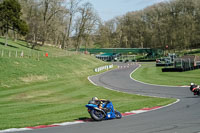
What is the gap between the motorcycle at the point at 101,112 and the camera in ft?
43.2

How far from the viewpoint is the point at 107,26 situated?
15312 cm

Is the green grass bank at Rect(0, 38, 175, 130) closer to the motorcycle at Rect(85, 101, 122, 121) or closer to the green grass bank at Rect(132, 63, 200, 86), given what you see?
the green grass bank at Rect(132, 63, 200, 86)

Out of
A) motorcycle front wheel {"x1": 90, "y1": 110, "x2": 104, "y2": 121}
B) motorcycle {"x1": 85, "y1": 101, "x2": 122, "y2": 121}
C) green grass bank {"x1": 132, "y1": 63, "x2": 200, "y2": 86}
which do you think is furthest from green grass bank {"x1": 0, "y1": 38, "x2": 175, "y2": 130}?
motorcycle front wheel {"x1": 90, "y1": 110, "x2": 104, "y2": 121}

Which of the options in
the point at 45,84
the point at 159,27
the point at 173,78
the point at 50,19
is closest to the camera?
the point at 45,84

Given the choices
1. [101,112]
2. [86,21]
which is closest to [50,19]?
[86,21]

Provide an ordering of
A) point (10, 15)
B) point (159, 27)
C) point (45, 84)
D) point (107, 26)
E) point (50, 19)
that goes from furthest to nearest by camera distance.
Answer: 1. point (107, 26)
2. point (159, 27)
3. point (50, 19)
4. point (10, 15)
5. point (45, 84)

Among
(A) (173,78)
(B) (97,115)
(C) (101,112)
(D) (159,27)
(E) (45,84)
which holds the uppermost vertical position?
(D) (159,27)

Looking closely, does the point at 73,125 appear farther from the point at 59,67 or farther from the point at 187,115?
the point at 59,67

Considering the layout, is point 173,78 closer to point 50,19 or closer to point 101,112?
point 101,112

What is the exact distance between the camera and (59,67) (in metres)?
53.0

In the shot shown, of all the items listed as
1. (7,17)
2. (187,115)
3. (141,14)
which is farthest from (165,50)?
(187,115)

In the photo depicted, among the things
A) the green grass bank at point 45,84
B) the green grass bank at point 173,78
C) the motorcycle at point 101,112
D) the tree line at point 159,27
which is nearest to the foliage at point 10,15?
the green grass bank at point 45,84

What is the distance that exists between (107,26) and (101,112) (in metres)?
142

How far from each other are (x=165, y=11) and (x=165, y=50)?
17.3 metres
